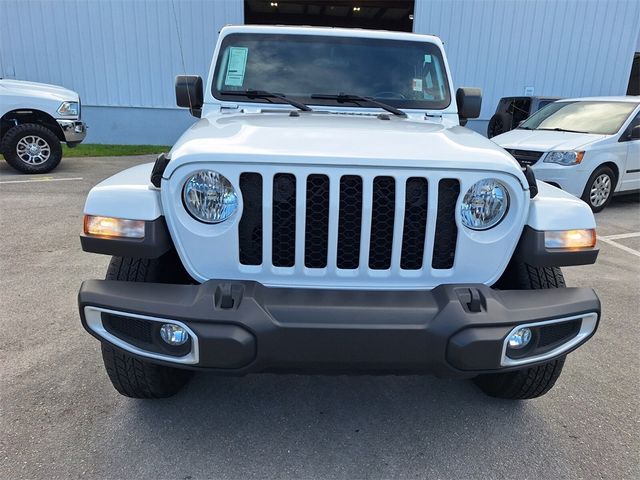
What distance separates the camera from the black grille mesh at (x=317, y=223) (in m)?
1.76

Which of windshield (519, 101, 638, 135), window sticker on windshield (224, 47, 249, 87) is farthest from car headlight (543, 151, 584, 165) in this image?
window sticker on windshield (224, 47, 249, 87)

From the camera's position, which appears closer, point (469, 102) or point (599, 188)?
point (469, 102)

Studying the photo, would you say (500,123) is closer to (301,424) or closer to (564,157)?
(564,157)

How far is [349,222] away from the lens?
5.91 ft

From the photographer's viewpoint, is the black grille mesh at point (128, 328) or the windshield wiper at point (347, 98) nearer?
the black grille mesh at point (128, 328)

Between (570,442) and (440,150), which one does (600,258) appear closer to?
(570,442)

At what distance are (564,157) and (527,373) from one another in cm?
508

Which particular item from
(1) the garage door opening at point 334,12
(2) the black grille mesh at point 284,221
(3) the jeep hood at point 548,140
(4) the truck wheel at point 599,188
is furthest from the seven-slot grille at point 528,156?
(1) the garage door opening at point 334,12

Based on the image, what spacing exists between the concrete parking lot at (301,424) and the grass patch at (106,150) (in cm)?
894

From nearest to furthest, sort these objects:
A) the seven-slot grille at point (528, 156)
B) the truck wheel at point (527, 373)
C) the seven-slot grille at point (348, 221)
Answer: the seven-slot grille at point (348, 221) < the truck wheel at point (527, 373) < the seven-slot grille at point (528, 156)

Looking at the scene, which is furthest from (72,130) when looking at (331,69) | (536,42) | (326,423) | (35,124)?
(536,42)

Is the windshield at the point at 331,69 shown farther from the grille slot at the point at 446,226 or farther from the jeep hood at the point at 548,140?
the jeep hood at the point at 548,140

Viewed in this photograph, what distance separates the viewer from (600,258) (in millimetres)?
4820

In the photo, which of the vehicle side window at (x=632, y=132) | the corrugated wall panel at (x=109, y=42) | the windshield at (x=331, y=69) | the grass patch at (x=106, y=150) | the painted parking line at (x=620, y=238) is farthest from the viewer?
the corrugated wall panel at (x=109, y=42)
